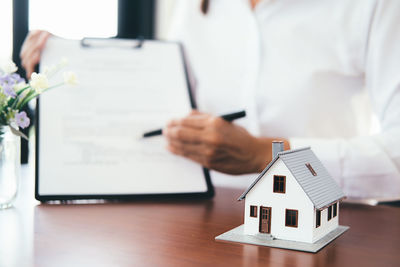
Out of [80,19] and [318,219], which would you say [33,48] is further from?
[80,19]

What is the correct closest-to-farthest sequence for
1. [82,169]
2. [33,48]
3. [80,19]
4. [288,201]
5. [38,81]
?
[288,201] < [38,81] < [82,169] < [33,48] < [80,19]

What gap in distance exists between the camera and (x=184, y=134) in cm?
98

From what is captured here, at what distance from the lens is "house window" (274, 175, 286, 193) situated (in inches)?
25.2

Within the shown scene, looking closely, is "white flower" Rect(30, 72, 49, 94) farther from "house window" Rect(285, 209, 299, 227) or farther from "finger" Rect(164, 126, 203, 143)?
"house window" Rect(285, 209, 299, 227)

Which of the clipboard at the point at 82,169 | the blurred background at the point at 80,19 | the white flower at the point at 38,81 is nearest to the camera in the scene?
the white flower at the point at 38,81

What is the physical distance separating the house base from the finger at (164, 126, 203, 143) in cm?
32

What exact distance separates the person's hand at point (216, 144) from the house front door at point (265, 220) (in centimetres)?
34

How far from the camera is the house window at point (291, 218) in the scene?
635 millimetres

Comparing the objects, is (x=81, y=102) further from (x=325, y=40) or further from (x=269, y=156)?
(x=325, y=40)

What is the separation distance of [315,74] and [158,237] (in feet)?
2.18

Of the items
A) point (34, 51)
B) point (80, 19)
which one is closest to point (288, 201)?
point (34, 51)

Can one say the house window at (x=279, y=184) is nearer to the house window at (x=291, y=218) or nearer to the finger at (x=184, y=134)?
the house window at (x=291, y=218)

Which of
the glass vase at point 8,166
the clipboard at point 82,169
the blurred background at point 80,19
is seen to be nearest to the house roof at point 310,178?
the clipboard at point 82,169

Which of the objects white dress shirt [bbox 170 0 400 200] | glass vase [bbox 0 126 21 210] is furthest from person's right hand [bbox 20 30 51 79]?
white dress shirt [bbox 170 0 400 200]
